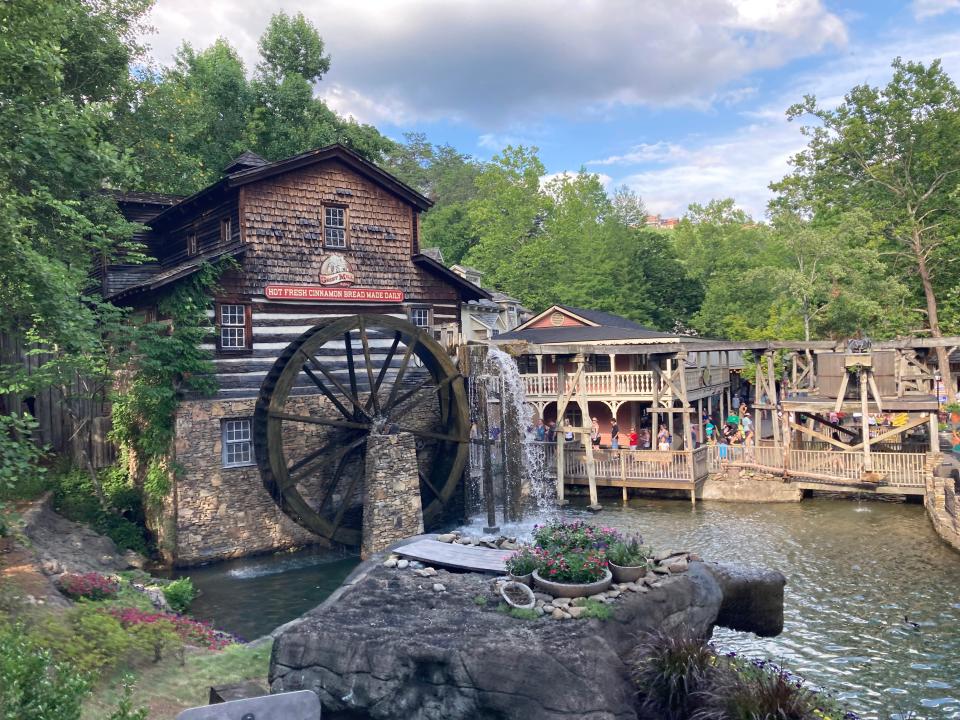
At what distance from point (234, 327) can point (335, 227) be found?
11.8 ft

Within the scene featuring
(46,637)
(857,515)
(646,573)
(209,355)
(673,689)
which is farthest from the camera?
(857,515)

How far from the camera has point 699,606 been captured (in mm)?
9250

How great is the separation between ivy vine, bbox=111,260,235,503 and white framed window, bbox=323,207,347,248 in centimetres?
279

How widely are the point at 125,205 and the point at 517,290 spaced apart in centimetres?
2521

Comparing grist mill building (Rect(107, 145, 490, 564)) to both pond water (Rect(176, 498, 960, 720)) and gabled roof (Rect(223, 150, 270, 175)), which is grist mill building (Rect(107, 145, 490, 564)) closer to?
gabled roof (Rect(223, 150, 270, 175))

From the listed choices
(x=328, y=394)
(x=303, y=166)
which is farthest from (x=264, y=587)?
(x=303, y=166)

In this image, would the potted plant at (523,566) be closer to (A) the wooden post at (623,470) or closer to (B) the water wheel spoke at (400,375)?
(B) the water wheel spoke at (400,375)

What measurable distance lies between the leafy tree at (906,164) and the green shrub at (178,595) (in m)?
27.3

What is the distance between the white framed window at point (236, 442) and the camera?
1623 centimetres

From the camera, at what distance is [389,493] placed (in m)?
16.1

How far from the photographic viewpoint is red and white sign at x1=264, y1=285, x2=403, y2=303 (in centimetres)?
1709

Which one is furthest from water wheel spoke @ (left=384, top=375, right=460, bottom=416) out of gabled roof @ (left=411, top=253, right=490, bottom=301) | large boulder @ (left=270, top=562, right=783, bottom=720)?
large boulder @ (left=270, top=562, right=783, bottom=720)

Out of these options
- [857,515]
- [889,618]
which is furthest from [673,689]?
[857,515]

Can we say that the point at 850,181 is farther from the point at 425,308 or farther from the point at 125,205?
the point at 125,205
